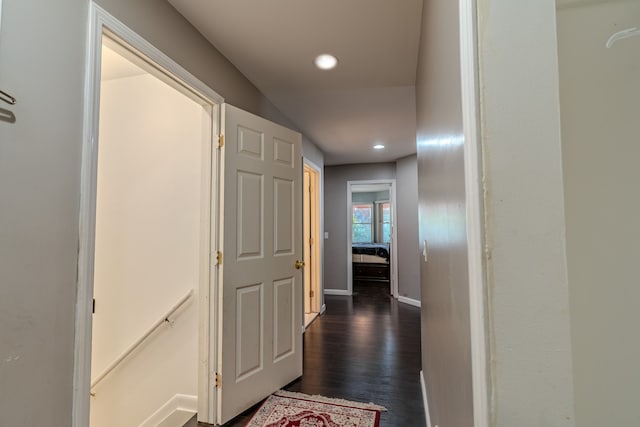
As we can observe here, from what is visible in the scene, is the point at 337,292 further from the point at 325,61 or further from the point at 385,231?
the point at 325,61

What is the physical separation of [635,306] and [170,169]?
246 cm

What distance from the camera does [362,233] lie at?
8.86 metres

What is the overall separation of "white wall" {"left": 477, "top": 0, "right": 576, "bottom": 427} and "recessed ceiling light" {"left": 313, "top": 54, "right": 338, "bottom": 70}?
5.75ft

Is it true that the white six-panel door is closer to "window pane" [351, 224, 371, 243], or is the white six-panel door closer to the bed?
the bed

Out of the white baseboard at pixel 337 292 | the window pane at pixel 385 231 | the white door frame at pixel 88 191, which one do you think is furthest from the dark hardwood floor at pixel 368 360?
the window pane at pixel 385 231

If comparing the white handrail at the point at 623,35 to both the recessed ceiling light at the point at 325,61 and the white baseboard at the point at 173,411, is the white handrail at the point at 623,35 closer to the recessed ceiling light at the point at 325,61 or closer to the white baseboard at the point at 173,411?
the recessed ceiling light at the point at 325,61

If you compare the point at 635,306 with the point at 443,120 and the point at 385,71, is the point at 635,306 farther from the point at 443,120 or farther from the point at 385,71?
the point at 385,71

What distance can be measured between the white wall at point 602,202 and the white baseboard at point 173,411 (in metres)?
2.28

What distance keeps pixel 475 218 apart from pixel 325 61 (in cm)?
196

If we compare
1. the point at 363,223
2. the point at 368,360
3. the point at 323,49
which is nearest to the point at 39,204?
the point at 323,49

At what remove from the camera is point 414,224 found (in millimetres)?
4918

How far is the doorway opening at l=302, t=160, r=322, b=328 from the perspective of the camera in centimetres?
431

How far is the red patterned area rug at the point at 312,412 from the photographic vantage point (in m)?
1.84

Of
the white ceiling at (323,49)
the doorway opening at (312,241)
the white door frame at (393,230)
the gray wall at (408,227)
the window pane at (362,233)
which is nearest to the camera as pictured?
the white ceiling at (323,49)
